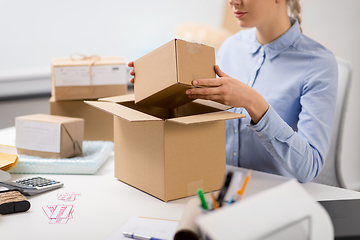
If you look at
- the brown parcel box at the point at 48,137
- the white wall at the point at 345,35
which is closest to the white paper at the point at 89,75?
the brown parcel box at the point at 48,137

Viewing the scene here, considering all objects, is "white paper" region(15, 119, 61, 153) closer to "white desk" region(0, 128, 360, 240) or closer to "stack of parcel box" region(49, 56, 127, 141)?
"white desk" region(0, 128, 360, 240)

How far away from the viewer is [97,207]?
85cm

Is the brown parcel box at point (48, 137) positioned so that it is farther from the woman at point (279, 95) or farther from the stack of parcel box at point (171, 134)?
the woman at point (279, 95)

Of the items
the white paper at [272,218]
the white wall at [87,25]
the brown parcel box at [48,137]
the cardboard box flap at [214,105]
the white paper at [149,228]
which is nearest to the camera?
the white paper at [272,218]

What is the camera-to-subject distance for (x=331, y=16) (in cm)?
245

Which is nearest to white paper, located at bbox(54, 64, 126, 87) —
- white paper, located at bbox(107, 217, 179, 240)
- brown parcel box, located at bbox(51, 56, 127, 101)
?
brown parcel box, located at bbox(51, 56, 127, 101)

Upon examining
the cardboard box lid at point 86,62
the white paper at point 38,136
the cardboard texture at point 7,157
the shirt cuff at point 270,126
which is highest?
the cardboard box lid at point 86,62

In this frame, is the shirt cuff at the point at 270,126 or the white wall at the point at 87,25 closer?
the shirt cuff at the point at 270,126

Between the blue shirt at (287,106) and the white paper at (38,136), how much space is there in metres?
0.61

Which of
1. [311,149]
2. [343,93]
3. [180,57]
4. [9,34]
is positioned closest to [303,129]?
[311,149]

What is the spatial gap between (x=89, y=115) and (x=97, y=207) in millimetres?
Result: 700

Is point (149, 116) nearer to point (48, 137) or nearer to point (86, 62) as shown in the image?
point (48, 137)

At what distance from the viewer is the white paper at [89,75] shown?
4.66ft

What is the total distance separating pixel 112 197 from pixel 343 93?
3.08 feet
